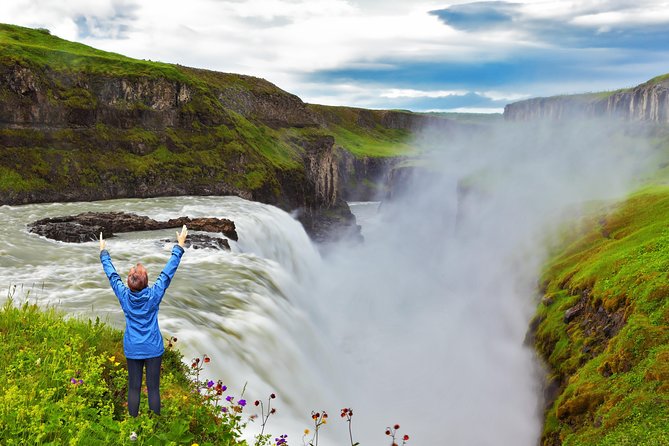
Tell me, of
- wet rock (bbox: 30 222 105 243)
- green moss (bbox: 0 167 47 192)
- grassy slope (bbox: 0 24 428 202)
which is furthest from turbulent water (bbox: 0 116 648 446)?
grassy slope (bbox: 0 24 428 202)

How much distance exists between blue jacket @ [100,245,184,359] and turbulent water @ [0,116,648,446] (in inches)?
165

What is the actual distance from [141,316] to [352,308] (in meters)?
40.9

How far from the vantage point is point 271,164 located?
246ft

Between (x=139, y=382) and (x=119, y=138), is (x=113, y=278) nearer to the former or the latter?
(x=139, y=382)

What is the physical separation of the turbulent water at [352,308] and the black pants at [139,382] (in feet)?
13.6

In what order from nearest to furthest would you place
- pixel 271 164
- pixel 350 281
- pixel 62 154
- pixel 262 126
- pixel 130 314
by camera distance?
1. pixel 130 314
2. pixel 62 154
3. pixel 350 281
4. pixel 271 164
5. pixel 262 126

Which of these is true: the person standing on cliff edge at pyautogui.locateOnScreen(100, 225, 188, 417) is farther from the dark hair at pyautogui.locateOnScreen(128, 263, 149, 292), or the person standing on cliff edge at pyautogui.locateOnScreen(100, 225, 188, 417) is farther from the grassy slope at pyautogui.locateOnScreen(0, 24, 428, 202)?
the grassy slope at pyautogui.locateOnScreen(0, 24, 428, 202)

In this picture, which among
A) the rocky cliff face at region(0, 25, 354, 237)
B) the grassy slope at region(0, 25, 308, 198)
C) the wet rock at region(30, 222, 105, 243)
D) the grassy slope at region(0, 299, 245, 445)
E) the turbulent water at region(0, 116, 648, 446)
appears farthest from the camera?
the grassy slope at region(0, 25, 308, 198)

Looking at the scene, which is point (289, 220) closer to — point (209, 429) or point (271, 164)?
point (271, 164)

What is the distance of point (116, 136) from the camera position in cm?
5744

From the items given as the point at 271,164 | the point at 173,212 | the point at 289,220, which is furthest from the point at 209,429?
the point at 271,164

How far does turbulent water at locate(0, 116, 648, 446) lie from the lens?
16953 millimetres

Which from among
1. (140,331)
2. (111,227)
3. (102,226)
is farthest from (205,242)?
(140,331)

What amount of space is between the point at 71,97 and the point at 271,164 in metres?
28.4
